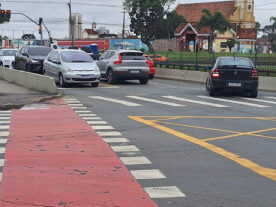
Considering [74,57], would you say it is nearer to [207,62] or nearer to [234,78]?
[234,78]

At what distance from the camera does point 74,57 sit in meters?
24.2

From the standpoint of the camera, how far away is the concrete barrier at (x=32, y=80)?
19.1m

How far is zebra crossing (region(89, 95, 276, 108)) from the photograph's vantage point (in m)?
17.0

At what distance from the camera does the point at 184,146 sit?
30.6 ft

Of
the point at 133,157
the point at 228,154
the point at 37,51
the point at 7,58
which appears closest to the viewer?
the point at 133,157

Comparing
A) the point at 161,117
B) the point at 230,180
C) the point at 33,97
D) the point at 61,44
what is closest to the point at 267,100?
the point at 161,117

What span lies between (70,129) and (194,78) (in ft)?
66.2

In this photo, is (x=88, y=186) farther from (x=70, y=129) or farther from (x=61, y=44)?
(x=61, y=44)

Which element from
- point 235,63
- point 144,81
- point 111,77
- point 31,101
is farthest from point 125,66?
point 31,101

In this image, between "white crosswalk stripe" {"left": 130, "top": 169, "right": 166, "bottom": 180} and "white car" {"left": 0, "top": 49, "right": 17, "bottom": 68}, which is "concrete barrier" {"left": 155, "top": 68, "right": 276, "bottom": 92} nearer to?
"white car" {"left": 0, "top": 49, "right": 17, "bottom": 68}

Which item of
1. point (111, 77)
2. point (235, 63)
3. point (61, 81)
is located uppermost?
point (235, 63)

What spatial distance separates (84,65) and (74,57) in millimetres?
933

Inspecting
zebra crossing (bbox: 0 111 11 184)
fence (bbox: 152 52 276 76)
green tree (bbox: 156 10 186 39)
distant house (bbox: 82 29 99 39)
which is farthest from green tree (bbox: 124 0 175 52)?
zebra crossing (bbox: 0 111 11 184)

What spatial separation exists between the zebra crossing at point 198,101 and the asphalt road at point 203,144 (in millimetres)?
32
